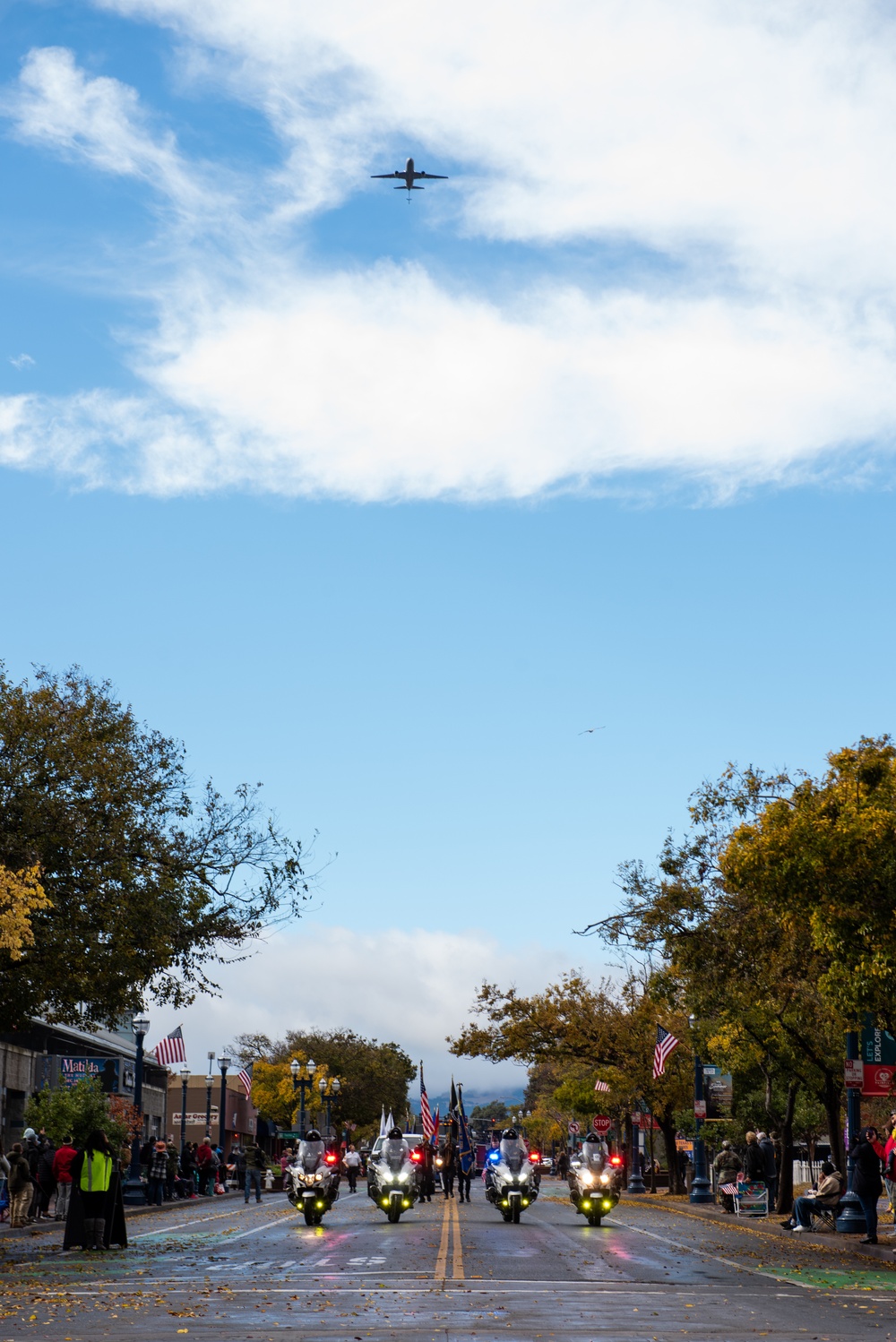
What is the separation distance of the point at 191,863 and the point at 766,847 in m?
14.0

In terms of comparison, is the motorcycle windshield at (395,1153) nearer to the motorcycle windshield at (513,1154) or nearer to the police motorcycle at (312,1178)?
the police motorcycle at (312,1178)

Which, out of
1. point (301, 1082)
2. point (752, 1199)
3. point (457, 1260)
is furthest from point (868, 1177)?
point (301, 1082)

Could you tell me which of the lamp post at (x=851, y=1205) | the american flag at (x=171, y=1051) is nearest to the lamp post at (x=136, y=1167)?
the american flag at (x=171, y=1051)

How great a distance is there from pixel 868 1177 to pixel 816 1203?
387 centimetres

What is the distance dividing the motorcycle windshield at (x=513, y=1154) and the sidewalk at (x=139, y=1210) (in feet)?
31.2

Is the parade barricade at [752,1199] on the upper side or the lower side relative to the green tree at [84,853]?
lower

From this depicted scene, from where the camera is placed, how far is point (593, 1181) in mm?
33312

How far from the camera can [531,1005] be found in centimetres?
5634

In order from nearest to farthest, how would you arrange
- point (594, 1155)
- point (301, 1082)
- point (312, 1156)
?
point (312, 1156)
point (594, 1155)
point (301, 1082)

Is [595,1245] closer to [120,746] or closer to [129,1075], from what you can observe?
[120,746]

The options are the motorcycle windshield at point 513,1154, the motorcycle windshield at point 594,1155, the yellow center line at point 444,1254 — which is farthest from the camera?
the motorcycle windshield at point 513,1154

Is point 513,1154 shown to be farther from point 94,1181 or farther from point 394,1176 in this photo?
point 94,1181

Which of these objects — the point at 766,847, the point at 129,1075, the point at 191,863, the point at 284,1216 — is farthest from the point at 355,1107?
the point at 766,847

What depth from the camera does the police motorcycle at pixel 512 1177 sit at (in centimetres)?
3331
